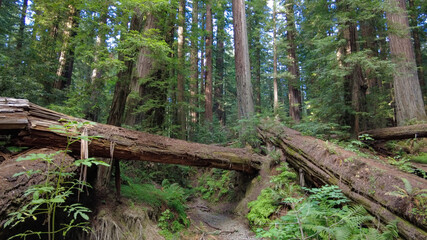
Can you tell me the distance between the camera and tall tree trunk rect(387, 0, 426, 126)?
820 centimetres

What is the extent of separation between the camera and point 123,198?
4.64 m

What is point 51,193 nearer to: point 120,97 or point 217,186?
point 120,97

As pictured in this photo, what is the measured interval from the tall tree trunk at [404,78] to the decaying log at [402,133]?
6.17 feet

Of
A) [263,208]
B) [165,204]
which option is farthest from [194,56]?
[263,208]

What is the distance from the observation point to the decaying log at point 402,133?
6505 millimetres

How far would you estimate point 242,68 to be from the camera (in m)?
8.51

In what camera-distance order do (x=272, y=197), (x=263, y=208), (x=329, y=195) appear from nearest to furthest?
(x=329, y=195) < (x=263, y=208) < (x=272, y=197)

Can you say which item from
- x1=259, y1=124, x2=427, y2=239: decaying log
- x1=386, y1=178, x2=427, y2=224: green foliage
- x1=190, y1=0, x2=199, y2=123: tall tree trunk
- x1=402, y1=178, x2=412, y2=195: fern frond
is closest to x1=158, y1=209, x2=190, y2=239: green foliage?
x1=259, y1=124, x2=427, y2=239: decaying log

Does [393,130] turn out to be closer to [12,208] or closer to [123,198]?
[123,198]

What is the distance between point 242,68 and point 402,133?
18.7 ft

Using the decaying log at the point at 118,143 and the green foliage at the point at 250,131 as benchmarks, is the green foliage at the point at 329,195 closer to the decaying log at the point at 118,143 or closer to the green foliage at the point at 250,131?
the decaying log at the point at 118,143

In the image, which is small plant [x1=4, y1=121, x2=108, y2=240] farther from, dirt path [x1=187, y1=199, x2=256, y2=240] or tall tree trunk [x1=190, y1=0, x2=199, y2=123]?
tall tree trunk [x1=190, y1=0, x2=199, y2=123]

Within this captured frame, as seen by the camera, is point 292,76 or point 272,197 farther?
point 292,76

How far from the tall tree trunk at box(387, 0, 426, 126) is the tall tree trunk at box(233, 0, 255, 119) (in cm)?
551
